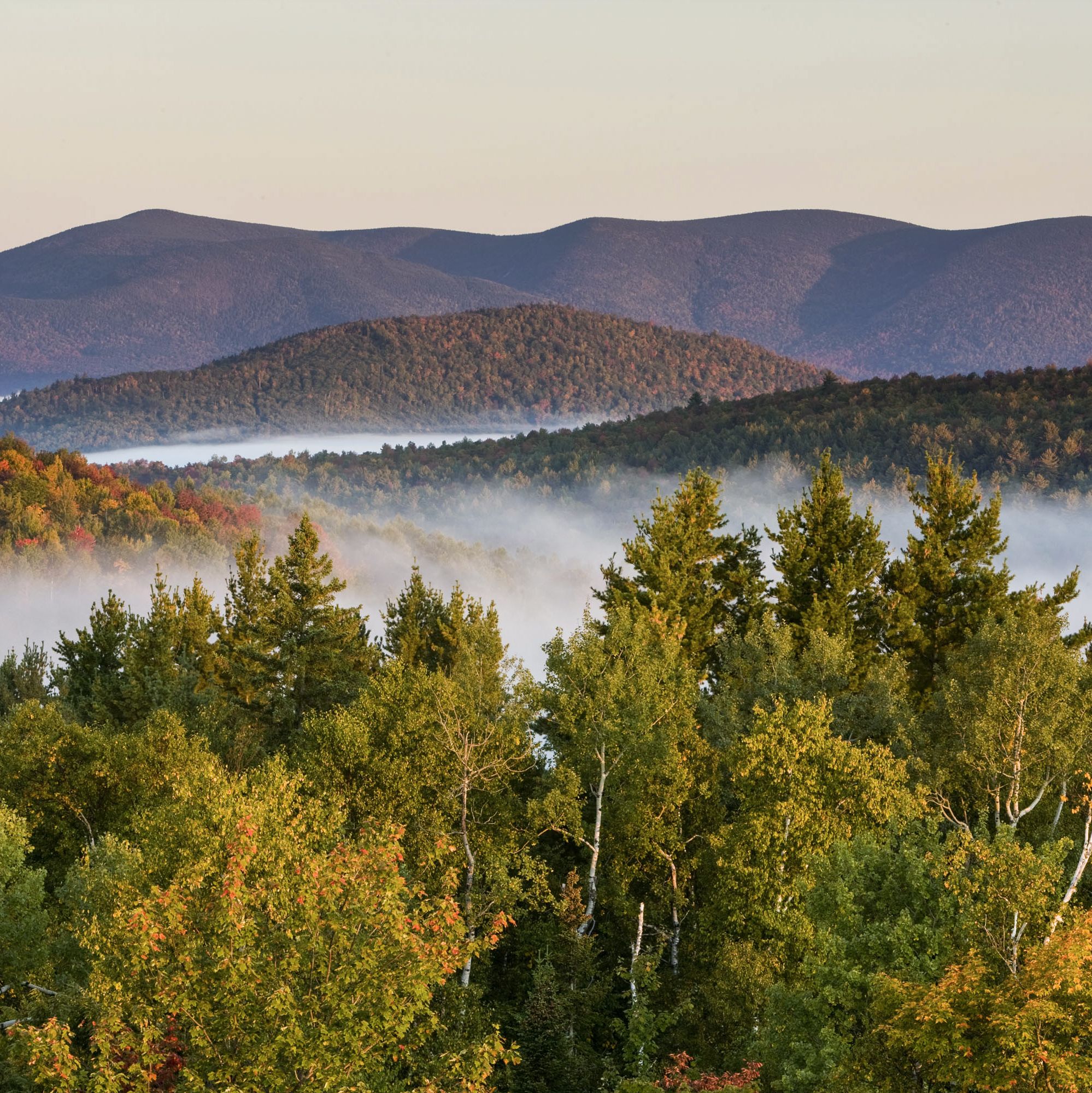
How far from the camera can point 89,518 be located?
160 m

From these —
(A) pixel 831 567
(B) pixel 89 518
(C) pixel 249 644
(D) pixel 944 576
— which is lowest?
(B) pixel 89 518

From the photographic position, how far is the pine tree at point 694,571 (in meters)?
58.8

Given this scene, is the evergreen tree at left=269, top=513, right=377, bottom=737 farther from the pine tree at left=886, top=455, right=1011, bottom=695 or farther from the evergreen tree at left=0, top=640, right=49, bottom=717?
the pine tree at left=886, top=455, right=1011, bottom=695

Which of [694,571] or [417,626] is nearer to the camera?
[694,571]

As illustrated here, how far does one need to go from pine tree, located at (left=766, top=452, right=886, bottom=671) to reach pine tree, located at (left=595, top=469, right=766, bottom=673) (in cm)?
177

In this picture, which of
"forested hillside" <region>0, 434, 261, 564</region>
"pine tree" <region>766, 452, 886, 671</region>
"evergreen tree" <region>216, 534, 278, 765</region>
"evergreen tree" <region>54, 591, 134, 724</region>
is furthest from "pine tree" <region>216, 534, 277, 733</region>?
"forested hillside" <region>0, 434, 261, 564</region>

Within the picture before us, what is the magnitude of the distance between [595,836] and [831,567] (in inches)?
877

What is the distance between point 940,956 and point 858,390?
7054 inches

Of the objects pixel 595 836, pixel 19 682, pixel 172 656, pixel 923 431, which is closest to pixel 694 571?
pixel 595 836

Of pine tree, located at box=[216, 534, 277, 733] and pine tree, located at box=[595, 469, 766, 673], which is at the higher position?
pine tree, located at box=[595, 469, 766, 673]

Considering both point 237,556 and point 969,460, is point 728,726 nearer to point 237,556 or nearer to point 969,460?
point 237,556

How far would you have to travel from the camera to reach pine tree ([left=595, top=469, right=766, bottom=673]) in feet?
193

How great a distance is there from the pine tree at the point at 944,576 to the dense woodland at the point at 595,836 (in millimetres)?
171

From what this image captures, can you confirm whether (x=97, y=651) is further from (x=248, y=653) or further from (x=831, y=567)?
(x=831, y=567)
